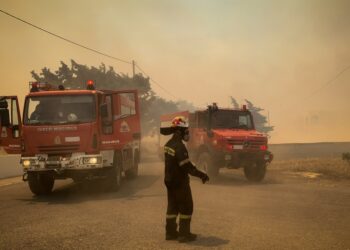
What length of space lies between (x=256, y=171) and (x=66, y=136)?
290 inches

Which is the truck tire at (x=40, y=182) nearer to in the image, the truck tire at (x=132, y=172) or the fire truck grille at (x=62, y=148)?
the fire truck grille at (x=62, y=148)

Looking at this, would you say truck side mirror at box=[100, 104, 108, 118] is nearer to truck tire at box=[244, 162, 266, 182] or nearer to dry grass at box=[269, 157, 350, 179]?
truck tire at box=[244, 162, 266, 182]

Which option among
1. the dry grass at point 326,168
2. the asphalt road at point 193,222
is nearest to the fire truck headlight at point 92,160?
the asphalt road at point 193,222

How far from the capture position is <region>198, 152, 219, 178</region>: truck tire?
14992mm

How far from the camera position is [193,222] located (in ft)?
26.0

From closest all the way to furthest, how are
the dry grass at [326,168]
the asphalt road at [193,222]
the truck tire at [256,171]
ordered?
the asphalt road at [193,222] < the truck tire at [256,171] < the dry grass at [326,168]

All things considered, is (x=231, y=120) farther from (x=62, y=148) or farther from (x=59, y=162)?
(x=59, y=162)

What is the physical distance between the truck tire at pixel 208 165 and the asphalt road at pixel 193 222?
149 centimetres

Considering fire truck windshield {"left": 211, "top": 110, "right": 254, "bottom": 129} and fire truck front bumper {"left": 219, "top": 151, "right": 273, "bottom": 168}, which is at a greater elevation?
fire truck windshield {"left": 211, "top": 110, "right": 254, "bottom": 129}

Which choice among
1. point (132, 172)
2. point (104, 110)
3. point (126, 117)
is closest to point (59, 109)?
point (104, 110)

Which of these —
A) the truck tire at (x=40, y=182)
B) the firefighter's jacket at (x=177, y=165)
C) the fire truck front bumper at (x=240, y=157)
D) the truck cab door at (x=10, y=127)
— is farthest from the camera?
the fire truck front bumper at (x=240, y=157)

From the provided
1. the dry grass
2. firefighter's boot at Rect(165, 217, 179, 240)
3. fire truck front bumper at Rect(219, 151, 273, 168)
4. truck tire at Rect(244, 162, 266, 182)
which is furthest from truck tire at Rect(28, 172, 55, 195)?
the dry grass

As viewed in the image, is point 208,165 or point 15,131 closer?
point 15,131

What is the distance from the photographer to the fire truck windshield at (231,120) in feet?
51.2
